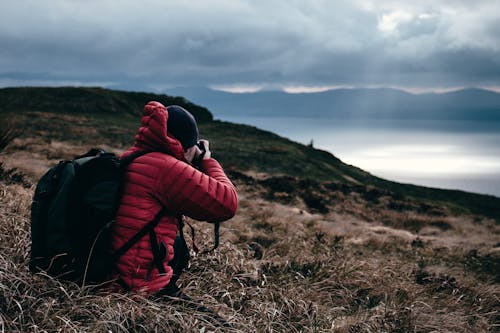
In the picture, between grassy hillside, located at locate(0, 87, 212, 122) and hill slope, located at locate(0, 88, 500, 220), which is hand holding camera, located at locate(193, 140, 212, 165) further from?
grassy hillside, located at locate(0, 87, 212, 122)

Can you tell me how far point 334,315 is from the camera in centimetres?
506

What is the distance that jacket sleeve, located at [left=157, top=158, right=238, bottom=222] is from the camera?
3.41 m

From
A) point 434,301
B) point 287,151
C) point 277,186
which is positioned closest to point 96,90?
point 287,151

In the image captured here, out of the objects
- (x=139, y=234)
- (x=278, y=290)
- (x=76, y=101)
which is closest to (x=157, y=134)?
(x=139, y=234)

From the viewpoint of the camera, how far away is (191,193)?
3.41 meters

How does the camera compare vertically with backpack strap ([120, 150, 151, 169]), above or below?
above

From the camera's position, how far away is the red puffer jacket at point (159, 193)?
11.2 feet

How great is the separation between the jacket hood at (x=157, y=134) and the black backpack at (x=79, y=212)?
0.37 ft

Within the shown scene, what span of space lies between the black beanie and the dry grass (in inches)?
48.9

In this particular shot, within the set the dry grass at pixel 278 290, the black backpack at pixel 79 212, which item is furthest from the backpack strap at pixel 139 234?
the dry grass at pixel 278 290

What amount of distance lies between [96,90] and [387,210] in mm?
41068

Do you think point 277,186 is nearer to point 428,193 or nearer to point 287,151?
point 287,151

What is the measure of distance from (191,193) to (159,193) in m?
0.24

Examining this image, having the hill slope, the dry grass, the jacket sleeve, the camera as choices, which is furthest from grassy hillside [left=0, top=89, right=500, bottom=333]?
the hill slope
